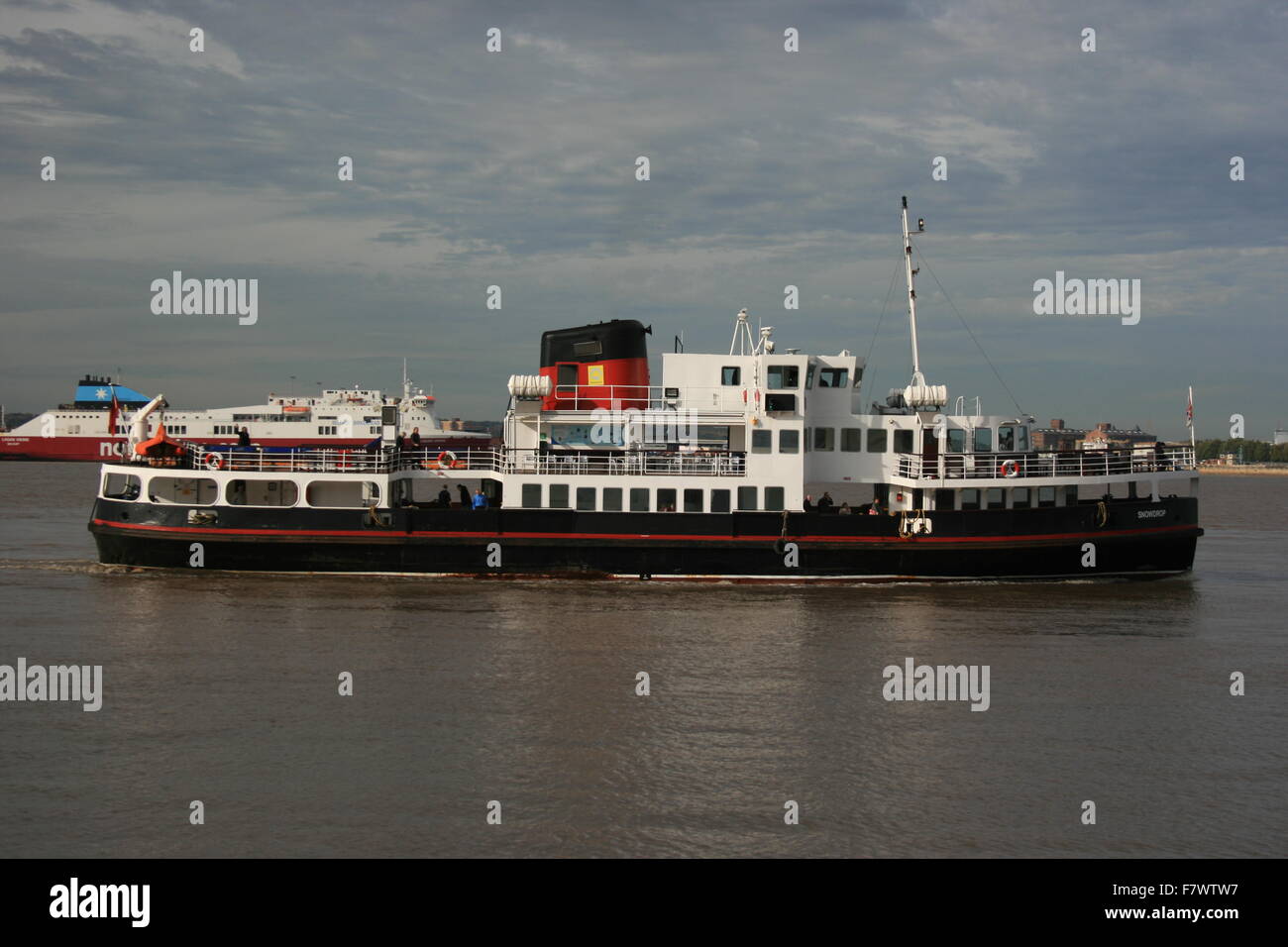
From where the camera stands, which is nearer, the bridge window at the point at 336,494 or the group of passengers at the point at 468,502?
the group of passengers at the point at 468,502

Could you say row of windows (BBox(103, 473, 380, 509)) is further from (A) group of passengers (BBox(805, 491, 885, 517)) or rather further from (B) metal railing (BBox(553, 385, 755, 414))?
(A) group of passengers (BBox(805, 491, 885, 517))

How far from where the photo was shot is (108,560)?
29359mm

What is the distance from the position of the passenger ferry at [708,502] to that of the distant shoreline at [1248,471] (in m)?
162

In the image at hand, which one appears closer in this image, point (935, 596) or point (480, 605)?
point (480, 605)

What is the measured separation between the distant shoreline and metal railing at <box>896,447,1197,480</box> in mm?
160484

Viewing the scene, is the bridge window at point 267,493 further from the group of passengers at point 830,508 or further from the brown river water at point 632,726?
the group of passengers at point 830,508

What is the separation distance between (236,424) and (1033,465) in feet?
312

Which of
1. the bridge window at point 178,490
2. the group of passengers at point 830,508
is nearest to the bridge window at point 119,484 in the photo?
the bridge window at point 178,490

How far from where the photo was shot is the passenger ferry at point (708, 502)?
92.4 ft

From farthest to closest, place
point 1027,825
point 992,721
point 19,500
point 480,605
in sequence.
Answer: point 19,500 → point 480,605 → point 992,721 → point 1027,825

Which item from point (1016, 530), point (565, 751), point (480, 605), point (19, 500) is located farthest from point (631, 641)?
point (19, 500)

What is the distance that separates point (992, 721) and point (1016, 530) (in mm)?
12657

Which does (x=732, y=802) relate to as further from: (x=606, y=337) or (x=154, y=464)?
(x=154, y=464)
